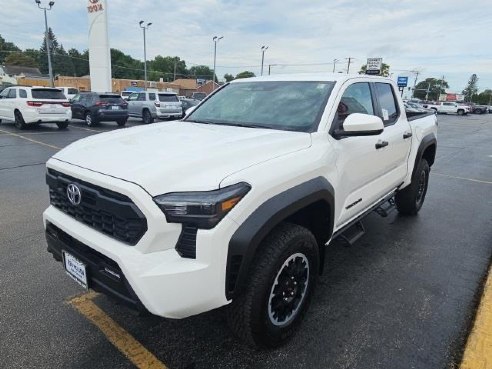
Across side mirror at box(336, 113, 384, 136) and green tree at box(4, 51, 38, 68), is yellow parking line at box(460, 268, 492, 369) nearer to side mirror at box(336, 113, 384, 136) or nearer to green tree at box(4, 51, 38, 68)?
side mirror at box(336, 113, 384, 136)

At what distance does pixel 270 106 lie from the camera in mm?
3326

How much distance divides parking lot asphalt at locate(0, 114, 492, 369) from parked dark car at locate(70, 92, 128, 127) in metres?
12.9

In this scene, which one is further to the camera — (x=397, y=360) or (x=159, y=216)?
(x=397, y=360)

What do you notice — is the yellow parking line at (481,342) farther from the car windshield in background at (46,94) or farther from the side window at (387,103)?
the car windshield in background at (46,94)

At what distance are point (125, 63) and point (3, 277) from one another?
124 meters

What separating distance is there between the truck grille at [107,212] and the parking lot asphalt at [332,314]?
86 cm

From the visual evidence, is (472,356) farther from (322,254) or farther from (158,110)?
(158,110)

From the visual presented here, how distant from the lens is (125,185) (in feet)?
6.48

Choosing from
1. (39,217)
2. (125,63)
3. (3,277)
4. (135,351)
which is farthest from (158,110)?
(125,63)

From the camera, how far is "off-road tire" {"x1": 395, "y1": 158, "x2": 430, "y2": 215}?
16.4 feet

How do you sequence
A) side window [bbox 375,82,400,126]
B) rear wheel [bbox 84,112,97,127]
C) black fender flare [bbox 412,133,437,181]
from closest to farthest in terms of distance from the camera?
side window [bbox 375,82,400,126] → black fender flare [bbox 412,133,437,181] → rear wheel [bbox 84,112,97,127]

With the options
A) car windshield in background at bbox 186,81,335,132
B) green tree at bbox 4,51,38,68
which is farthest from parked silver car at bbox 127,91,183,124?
green tree at bbox 4,51,38,68

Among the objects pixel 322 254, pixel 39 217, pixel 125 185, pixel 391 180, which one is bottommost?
pixel 39 217

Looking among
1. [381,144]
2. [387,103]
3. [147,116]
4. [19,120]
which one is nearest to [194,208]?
[381,144]
